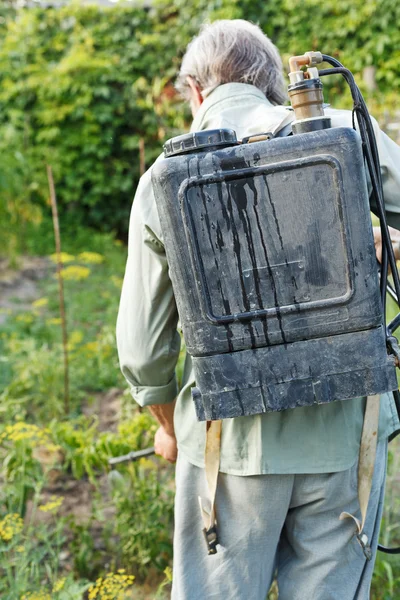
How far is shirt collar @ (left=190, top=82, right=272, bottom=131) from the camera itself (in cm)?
175

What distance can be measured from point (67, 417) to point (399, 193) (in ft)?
9.23

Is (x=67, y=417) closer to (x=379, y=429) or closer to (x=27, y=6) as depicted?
(x=379, y=429)

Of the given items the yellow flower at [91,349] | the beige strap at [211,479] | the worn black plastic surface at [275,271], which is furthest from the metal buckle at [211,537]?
the yellow flower at [91,349]

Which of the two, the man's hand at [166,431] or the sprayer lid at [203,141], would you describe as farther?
the man's hand at [166,431]

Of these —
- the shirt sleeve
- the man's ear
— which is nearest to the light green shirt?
the shirt sleeve

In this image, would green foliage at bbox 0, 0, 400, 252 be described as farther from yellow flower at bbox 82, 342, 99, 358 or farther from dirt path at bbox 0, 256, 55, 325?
yellow flower at bbox 82, 342, 99, 358

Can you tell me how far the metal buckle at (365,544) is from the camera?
67.9 inches

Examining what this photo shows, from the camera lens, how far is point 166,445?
2.10m

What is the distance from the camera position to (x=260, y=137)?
1392mm

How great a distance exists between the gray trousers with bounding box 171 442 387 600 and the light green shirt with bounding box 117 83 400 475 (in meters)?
0.06

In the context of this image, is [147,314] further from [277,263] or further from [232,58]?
[232,58]

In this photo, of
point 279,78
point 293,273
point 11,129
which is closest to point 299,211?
point 293,273

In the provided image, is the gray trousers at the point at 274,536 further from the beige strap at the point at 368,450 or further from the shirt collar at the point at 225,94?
the shirt collar at the point at 225,94

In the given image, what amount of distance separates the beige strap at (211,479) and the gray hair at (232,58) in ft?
2.88
